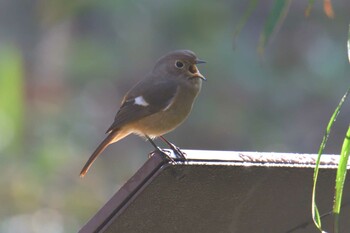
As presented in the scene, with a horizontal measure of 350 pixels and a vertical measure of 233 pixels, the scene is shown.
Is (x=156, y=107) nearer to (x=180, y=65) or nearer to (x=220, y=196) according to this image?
(x=180, y=65)

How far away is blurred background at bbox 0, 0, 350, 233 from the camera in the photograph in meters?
8.40

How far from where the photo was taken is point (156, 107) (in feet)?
12.2

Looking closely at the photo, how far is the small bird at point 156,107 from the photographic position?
370 cm

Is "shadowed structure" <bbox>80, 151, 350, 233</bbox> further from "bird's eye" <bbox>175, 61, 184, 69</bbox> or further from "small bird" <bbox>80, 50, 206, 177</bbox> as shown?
"bird's eye" <bbox>175, 61, 184, 69</bbox>

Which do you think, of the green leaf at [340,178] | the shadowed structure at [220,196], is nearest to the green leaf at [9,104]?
the shadowed structure at [220,196]

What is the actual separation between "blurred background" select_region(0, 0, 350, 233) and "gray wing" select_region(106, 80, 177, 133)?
3.72 meters

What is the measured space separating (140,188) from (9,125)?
429cm

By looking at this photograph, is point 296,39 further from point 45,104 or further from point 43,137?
point 43,137

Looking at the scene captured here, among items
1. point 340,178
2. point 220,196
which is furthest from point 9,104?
point 340,178

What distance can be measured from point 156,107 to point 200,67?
196 inches

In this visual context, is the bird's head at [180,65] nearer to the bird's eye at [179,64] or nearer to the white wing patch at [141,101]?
the bird's eye at [179,64]

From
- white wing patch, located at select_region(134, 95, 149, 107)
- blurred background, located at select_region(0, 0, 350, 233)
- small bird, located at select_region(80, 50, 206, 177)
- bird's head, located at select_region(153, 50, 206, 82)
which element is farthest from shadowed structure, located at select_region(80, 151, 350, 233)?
blurred background, located at select_region(0, 0, 350, 233)

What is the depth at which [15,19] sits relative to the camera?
31.7 feet

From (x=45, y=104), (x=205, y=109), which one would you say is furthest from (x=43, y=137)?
(x=205, y=109)
